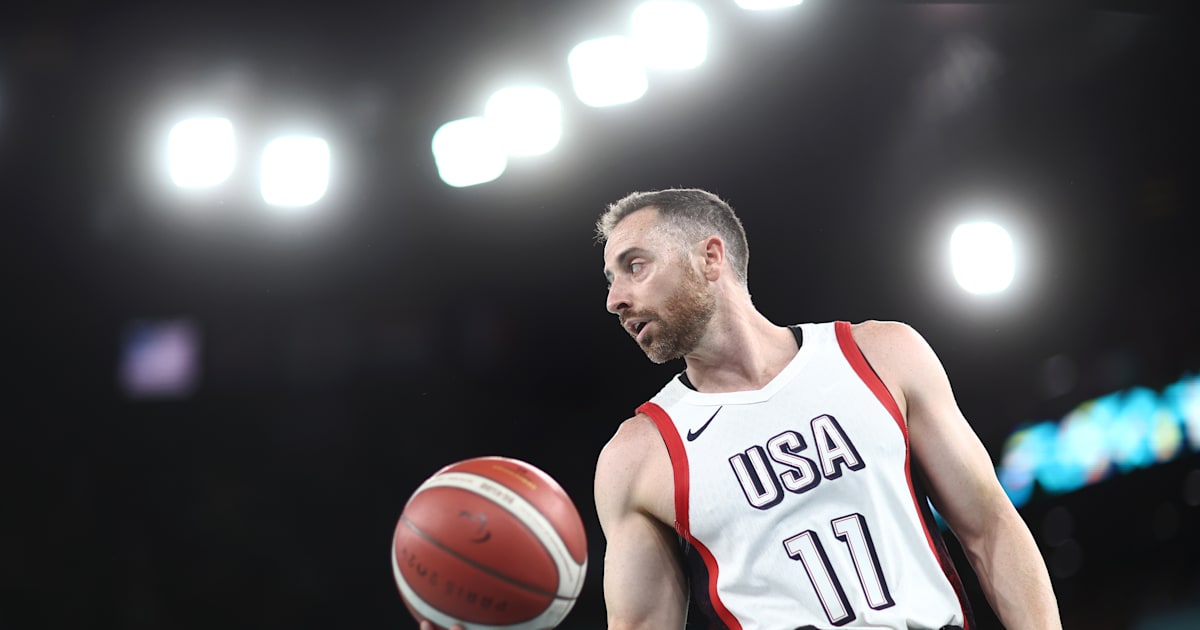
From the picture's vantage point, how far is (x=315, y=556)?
5301 mm

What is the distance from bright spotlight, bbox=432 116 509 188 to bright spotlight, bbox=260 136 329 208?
0.56 meters

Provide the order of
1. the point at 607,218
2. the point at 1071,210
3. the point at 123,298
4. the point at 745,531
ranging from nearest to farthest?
the point at 745,531, the point at 607,218, the point at 123,298, the point at 1071,210

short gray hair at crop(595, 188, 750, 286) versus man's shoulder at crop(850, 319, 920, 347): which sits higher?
short gray hair at crop(595, 188, 750, 286)

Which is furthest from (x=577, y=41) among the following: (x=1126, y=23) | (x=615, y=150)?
(x=1126, y=23)

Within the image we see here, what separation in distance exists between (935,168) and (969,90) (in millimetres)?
444

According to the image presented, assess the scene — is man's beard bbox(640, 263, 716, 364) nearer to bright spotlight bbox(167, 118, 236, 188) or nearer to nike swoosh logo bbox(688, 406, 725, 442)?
nike swoosh logo bbox(688, 406, 725, 442)

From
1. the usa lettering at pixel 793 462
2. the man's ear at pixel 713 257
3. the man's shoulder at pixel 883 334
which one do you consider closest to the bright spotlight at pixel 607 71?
the man's ear at pixel 713 257

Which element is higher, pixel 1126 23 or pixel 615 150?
pixel 1126 23

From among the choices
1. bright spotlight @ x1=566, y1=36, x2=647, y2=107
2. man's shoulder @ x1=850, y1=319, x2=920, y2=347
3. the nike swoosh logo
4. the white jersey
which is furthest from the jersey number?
bright spotlight @ x1=566, y1=36, x2=647, y2=107

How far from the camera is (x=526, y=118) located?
4.84 m

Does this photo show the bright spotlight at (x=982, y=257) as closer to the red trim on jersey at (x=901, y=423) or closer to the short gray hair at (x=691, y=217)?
the short gray hair at (x=691, y=217)

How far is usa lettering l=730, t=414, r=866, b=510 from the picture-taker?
200 centimetres

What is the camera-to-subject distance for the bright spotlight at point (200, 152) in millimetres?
4684

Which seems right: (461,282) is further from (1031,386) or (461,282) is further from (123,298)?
(1031,386)
